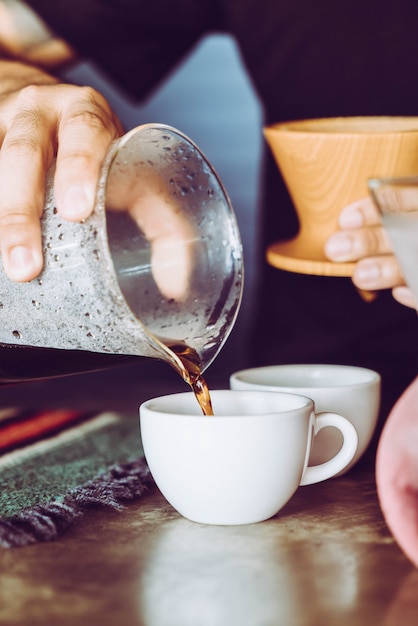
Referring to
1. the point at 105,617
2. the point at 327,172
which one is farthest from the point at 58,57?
the point at 105,617

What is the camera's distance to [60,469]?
900 millimetres

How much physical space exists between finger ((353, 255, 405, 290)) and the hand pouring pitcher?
6.8 inches

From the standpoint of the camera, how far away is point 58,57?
1604mm

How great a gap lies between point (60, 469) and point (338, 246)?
0.39 metres

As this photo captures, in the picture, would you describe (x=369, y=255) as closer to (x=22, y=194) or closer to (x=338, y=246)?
(x=338, y=246)

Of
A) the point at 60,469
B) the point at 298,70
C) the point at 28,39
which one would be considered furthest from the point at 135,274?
the point at 28,39

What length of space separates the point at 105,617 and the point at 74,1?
1.23m

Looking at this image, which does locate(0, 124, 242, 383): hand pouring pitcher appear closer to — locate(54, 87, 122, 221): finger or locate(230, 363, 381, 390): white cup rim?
locate(54, 87, 122, 221): finger

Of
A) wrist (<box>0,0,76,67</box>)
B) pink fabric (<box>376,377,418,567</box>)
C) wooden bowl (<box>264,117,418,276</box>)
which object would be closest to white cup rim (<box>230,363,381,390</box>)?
wooden bowl (<box>264,117,418,276</box>)

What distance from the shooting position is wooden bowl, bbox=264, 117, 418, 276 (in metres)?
0.95

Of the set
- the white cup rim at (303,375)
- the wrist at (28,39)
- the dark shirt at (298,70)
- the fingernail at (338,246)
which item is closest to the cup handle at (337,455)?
the white cup rim at (303,375)

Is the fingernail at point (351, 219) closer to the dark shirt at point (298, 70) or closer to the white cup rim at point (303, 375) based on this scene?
the white cup rim at point (303, 375)

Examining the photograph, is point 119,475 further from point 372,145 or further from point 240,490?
point 372,145

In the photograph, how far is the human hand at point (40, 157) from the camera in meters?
0.70
